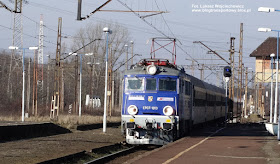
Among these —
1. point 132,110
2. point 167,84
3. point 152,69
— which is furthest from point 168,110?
point 152,69

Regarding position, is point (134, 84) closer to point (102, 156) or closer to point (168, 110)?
point (168, 110)

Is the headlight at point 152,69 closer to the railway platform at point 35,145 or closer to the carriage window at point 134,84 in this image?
the carriage window at point 134,84

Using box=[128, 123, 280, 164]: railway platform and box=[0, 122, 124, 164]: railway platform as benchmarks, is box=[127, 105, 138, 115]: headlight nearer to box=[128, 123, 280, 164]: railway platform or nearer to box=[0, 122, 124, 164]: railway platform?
box=[0, 122, 124, 164]: railway platform

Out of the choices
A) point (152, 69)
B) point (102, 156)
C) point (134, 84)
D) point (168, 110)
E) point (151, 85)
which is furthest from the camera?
point (134, 84)

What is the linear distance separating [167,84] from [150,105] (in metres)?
1.17

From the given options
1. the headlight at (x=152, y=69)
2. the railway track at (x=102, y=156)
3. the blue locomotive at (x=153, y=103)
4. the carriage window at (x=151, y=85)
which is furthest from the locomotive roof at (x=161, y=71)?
the railway track at (x=102, y=156)

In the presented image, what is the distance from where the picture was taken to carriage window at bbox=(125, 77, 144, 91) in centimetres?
2155

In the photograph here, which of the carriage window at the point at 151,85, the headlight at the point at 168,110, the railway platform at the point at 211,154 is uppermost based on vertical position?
the carriage window at the point at 151,85

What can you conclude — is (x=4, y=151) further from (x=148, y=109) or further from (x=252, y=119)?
(x=252, y=119)

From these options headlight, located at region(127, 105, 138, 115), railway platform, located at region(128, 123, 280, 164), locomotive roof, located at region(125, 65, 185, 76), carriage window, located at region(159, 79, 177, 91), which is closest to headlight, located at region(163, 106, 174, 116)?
carriage window, located at region(159, 79, 177, 91)

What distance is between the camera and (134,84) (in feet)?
71.0

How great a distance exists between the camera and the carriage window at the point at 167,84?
21.4 metres

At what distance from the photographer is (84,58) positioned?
277ft

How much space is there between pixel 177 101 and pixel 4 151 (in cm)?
725
